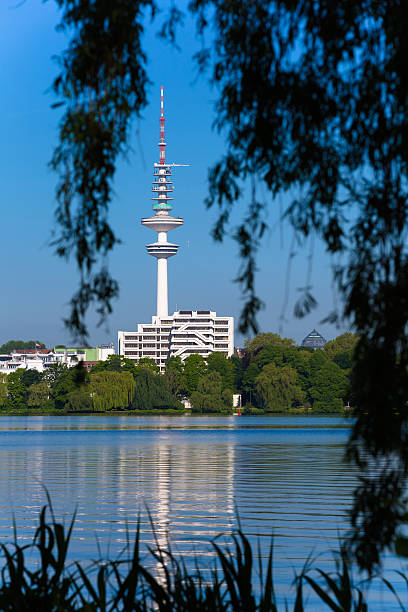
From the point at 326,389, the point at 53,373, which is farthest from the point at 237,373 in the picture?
the point at 53,373

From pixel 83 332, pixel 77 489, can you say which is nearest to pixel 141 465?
pixel 77 489

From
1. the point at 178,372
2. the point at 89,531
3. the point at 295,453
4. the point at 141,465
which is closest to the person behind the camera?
the point at 89,531

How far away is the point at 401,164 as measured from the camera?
603cm

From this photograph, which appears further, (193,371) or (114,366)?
(193,371)

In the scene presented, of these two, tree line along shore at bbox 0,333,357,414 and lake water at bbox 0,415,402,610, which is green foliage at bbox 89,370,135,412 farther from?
lake water at bbox 0,415,402,610

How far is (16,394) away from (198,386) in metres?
30.8

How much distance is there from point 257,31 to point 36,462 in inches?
1546

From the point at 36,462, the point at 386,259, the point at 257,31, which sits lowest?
the point at 36,462

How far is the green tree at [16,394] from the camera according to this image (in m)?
162

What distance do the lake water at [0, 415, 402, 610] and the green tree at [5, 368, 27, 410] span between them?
111m

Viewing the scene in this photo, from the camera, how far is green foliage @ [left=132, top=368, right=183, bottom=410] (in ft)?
469

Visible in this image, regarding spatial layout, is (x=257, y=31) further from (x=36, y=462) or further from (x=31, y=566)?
(x=36, y=462)

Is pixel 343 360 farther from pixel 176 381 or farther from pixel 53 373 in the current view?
pixel 53 373

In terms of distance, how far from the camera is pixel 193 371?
16425 cm
